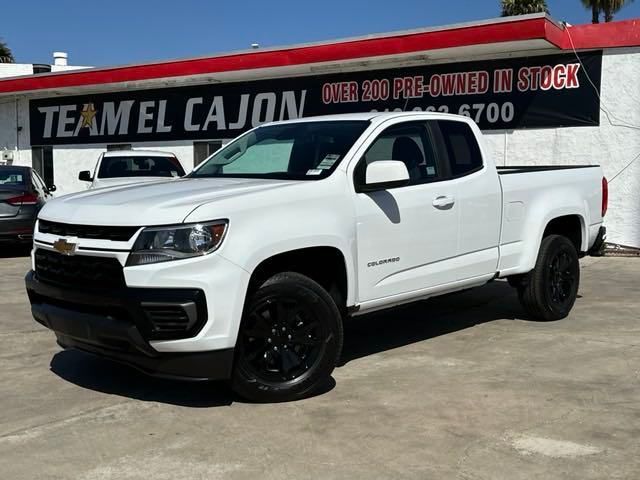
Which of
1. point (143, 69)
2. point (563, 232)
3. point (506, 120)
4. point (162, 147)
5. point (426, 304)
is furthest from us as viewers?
point (162, 147)

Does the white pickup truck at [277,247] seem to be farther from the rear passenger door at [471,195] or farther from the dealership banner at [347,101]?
the dealership banner at [347,101]

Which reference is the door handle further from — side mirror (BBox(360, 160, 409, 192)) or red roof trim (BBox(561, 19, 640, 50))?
red roof trim (BBox(561, 19, 640, 50))

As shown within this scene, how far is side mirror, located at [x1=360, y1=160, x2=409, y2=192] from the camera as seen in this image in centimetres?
507

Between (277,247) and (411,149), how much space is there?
1.79 metres

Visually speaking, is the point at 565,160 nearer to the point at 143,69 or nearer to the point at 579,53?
the point at 579,53

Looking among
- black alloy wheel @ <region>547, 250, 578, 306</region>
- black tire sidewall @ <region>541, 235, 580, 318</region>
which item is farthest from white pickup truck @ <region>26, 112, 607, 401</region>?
black alloy wheel @ <region>547, 250, 578, 306</region>

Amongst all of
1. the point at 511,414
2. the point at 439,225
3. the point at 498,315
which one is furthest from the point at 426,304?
the point at 511,414

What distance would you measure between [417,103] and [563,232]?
733 cm

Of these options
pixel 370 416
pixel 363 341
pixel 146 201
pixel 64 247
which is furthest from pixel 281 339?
pixel 363 341

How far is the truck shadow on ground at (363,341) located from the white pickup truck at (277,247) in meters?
0.46

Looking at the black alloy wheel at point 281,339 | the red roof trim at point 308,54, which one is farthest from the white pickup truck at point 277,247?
the red roof trim at point 308,54

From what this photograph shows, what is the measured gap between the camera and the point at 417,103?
47.2ft

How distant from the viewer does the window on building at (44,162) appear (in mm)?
22406

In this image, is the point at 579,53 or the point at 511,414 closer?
the point at 511,414
